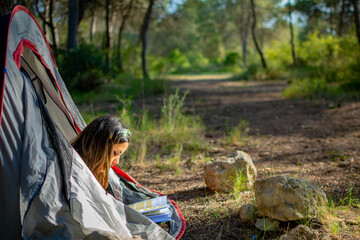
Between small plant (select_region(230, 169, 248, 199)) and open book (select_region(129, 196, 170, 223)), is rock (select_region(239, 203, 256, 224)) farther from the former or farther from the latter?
open book (select_region(129, 196, 170, 223))

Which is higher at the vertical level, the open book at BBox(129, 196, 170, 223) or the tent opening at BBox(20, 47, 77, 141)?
the tent opening at BBox(20, 47, 77, 141)

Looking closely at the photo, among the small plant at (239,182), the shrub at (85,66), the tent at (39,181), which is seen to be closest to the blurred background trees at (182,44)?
the shrub at (85,66)

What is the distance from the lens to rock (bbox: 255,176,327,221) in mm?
2348

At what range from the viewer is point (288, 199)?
7.82ft

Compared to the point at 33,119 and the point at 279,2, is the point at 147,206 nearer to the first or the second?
the point at 33,119

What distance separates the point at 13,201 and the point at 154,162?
2320 millimetres

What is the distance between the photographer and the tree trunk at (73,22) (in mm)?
8000

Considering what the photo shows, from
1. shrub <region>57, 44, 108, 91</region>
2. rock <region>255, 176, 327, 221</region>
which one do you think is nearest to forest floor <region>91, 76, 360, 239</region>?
rock <region>255, 176, 327, 221</region>

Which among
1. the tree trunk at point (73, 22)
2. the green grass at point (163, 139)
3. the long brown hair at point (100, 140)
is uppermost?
the tree trunk at point (73, 22)

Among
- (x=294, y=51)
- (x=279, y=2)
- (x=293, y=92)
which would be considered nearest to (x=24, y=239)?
(x=293, y=92)

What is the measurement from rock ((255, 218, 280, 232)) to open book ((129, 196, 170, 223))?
2.32 feet

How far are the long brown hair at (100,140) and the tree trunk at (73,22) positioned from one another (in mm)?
6498

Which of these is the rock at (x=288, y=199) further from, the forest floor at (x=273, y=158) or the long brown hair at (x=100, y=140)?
the long brown hair at (x=100, y=140)

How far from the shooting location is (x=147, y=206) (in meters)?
2.73
